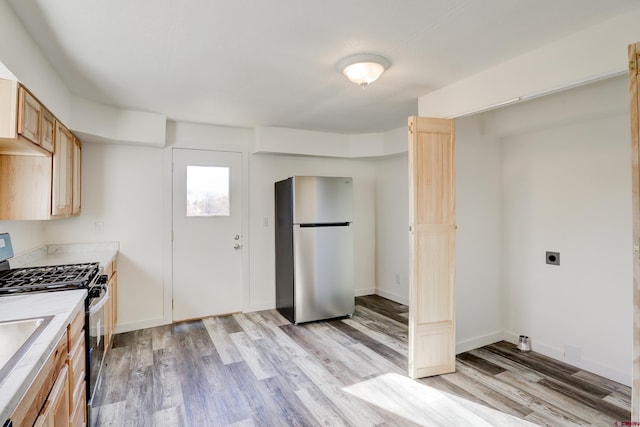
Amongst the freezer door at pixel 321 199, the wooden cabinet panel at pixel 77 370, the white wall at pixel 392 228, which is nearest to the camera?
the wooden cabinet panel at pixel 77 370

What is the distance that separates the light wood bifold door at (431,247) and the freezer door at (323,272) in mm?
1467

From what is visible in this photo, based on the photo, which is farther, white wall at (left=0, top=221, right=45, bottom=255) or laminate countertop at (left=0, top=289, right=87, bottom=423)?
white wall at (left=0, top=221, right=45, bottom=255)

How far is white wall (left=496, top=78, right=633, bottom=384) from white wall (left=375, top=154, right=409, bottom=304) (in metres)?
1.42

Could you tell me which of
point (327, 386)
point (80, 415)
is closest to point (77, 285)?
point (80, 415)

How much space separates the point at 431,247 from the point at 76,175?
3.29m

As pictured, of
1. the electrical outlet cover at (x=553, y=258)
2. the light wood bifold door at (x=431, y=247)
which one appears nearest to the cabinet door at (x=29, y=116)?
the light wood bifold door at (x=431, y=247)

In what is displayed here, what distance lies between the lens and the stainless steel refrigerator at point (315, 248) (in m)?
3.77

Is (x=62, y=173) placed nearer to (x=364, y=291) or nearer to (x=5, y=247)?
(x=5, y=247)

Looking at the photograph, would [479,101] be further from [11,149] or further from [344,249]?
[11,149]

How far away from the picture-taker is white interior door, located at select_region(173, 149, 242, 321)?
384cm

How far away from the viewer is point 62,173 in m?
2.59

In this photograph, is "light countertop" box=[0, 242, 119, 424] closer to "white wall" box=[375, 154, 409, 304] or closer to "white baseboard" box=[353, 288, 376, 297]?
"white baseboard" box=[353, 288, 376, 297]

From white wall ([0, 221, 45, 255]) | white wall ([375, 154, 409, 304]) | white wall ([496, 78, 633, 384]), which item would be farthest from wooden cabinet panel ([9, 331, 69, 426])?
white wall ([375, 154, 409, 304])

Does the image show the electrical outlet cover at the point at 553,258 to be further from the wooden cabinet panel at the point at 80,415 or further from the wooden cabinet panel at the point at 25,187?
the wooden cabinet panel at the point at 25,187
